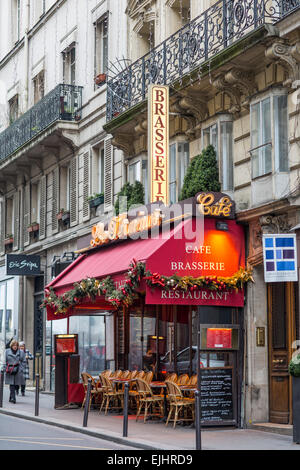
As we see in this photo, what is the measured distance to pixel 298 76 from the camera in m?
15.6

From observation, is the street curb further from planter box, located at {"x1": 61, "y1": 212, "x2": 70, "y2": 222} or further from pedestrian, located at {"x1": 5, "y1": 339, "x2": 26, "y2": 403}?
planter box, located at {"x1": 61, "y1": 212, "x2": 70, "y2": 222}

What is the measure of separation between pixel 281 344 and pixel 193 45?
6.58m

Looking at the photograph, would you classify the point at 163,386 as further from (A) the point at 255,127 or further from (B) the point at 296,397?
(A) the point at 255,127

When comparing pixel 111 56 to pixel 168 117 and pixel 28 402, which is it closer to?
pixel 168 117

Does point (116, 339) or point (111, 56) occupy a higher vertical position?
point (111, 56)

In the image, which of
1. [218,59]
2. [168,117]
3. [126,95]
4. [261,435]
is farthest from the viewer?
[126,95]

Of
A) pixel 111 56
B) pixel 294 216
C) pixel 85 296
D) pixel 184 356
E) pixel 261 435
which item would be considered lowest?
pixel 261 435

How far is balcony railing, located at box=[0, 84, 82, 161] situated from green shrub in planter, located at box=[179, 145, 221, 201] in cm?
904

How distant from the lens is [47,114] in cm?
2748

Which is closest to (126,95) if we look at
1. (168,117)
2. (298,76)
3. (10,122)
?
(168,117)

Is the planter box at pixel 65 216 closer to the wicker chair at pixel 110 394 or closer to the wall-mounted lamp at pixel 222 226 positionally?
the wicker chair at pixel 110 394

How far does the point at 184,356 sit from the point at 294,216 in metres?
4.61

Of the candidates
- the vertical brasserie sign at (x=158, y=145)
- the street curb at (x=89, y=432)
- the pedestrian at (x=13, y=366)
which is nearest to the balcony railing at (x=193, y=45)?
the vertical brasserie sign at (x=158, y=145)

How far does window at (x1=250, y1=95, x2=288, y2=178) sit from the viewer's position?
52.9 ft
